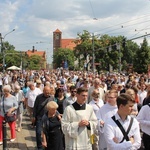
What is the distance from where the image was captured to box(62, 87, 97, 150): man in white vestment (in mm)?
5328

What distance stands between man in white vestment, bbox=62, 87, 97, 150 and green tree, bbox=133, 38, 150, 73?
6741cm

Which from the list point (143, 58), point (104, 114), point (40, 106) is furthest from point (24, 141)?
point (143, 58)

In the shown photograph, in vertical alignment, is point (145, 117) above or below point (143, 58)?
below

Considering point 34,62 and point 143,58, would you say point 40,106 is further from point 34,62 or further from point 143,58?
point 34,62

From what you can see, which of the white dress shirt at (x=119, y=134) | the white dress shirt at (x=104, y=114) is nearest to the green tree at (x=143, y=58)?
the white dress shirt at (x=104, y=114)

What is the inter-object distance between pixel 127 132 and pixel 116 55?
74.3m

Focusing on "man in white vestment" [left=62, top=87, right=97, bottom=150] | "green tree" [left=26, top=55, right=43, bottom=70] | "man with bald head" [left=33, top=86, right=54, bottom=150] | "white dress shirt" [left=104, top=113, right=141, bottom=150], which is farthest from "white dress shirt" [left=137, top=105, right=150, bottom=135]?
"green tree" [left=26, top=55, right=43, bottom=70]

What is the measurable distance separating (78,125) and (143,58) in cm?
6802

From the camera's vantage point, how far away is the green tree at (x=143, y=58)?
71.3 meters

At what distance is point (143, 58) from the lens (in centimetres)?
7156

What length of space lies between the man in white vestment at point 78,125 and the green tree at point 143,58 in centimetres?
6741

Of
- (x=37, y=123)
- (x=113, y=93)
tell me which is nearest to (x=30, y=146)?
(x=37, y=123)

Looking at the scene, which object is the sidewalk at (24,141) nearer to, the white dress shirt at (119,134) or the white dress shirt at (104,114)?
the white dress shirt at (104,114)

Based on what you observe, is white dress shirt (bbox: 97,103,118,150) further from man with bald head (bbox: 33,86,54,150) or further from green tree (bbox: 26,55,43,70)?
green tree (bbox: 26,55,43,70)
